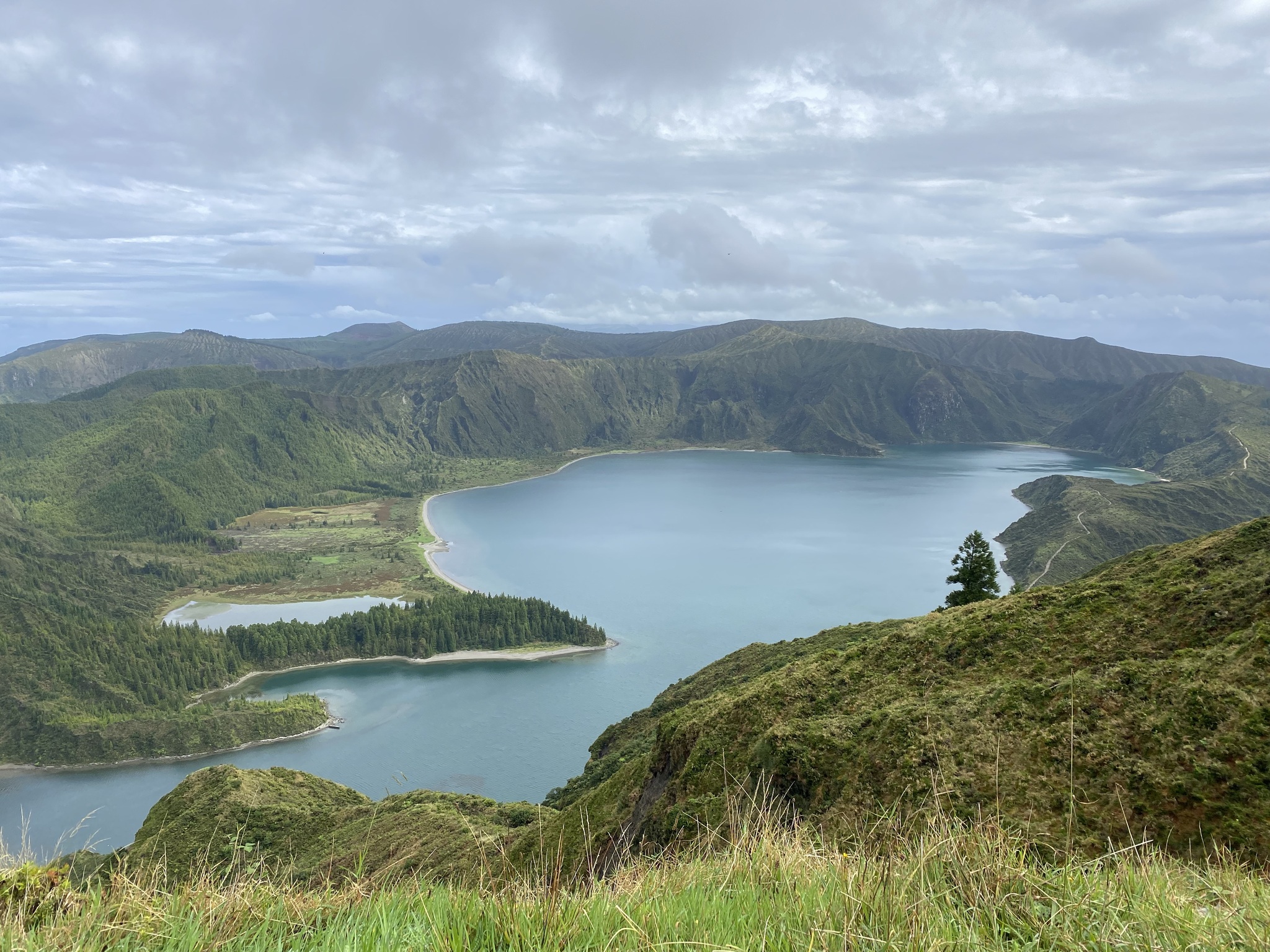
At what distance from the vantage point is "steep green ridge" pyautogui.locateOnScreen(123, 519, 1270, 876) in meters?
12.2

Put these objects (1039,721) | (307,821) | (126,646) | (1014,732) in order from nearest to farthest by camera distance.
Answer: (1014,732) < (1039,721) < (307,821) < (126,646)

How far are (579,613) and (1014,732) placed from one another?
8786 centimetres

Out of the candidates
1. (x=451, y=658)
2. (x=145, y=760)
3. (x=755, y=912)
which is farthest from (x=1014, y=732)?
→ (x=451, y=658)

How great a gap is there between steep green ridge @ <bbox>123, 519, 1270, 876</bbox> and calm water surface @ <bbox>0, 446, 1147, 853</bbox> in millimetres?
7125

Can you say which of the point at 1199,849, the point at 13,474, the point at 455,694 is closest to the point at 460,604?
the point at 455,694

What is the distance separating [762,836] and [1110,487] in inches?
6508

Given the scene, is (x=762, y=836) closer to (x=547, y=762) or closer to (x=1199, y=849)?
(x=1199, y=849)

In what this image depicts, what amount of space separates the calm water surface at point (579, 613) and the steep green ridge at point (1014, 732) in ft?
23.4

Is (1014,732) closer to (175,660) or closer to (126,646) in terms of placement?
(175,660)

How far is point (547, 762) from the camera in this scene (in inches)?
2416

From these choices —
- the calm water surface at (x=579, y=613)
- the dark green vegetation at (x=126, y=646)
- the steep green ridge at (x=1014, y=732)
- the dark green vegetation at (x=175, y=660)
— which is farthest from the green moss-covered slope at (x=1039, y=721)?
the dark green vegetation at (x=126, y=646)

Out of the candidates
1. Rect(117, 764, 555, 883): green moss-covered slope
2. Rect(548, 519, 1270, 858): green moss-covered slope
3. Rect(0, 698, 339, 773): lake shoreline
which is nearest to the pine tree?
Rect(548, 519, 1270, 858): green moss-covered slope

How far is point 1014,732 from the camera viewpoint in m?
15.1

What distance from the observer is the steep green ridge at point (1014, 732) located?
1218 centimetres
